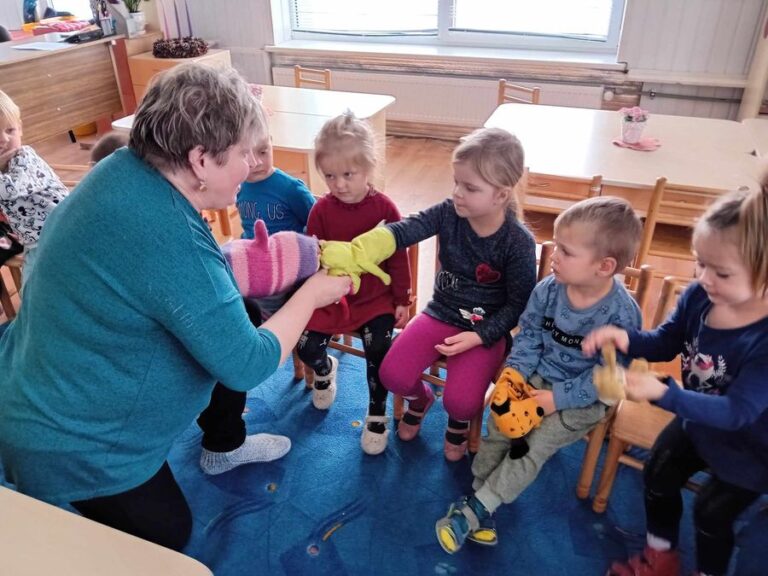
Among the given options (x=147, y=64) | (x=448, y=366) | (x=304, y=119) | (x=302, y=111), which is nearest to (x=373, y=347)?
(x=448, y=366)

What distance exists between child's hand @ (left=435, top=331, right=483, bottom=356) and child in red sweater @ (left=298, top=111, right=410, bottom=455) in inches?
9.6

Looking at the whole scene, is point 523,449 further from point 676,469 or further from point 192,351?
point 192,351

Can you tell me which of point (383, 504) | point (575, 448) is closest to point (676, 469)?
point (575, 448)

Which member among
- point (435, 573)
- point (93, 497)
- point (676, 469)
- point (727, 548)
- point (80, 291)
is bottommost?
point (435, 573)

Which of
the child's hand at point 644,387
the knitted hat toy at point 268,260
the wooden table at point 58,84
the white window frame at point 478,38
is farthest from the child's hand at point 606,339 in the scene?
the wooden table at point 58,84

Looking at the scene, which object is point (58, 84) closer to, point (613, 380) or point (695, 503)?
point (613, 380)

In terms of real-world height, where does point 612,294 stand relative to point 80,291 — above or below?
below

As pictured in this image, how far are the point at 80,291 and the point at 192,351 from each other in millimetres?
228

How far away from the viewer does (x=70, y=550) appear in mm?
864

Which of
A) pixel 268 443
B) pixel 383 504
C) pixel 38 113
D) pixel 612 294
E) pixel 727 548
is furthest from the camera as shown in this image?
pixel 38 113

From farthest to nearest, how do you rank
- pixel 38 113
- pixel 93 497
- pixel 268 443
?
pixel 38 113
pixel 268 443
pixel 93 497

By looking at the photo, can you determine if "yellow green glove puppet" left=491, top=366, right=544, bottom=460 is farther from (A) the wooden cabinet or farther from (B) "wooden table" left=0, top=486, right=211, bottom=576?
(A) the wooden cabinet

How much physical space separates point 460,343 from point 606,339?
1.39ft

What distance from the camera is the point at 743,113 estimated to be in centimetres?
377
